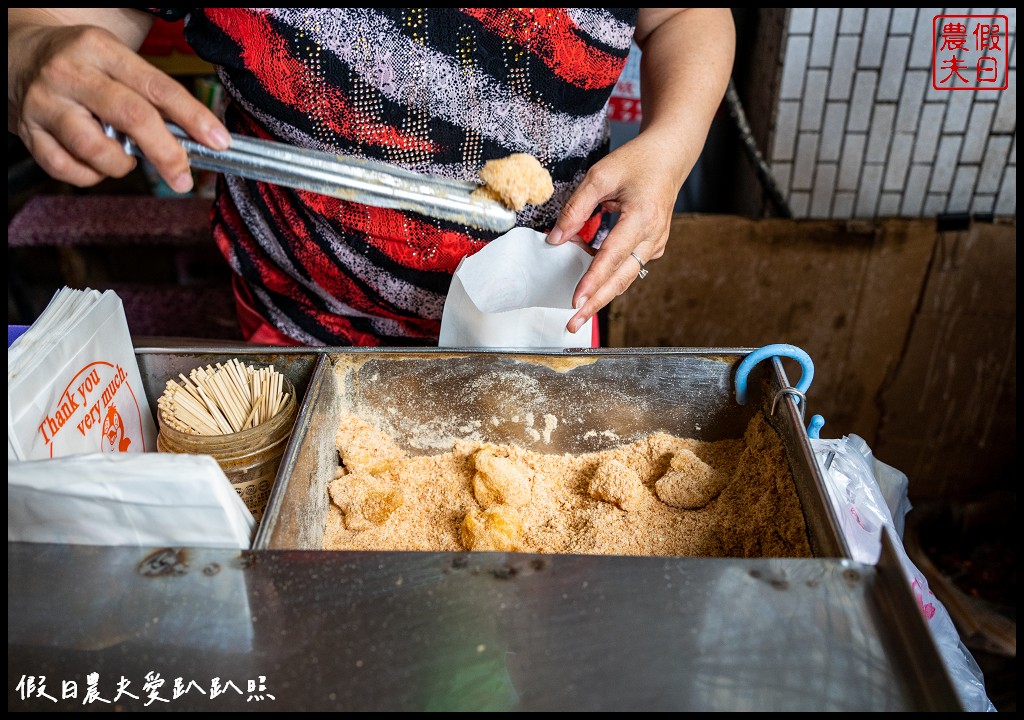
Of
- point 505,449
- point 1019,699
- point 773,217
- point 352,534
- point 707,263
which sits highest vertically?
point 773,217

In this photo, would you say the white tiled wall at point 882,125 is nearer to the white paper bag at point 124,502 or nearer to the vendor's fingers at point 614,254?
the vendor's fingers at point 614,254

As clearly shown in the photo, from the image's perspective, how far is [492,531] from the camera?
1.12m

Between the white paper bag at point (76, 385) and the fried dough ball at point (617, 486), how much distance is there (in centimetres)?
80

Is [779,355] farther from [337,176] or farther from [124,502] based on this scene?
[124,502]

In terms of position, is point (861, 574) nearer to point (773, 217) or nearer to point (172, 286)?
point (773, 217)

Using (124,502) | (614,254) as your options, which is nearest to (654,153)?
(614,254)

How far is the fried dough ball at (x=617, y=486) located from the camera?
119cm

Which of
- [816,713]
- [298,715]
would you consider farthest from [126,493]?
[816,713]

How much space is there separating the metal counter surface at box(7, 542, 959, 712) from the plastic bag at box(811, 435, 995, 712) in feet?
0.89

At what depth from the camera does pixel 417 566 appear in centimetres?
87

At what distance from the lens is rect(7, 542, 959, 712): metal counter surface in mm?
736

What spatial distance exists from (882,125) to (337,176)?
7.17 feet

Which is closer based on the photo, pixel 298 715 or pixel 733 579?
pixel 298 715

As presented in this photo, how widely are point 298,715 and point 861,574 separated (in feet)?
2.14
